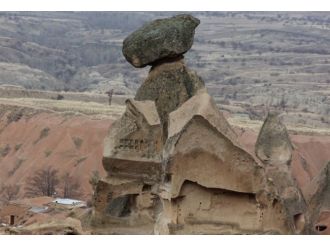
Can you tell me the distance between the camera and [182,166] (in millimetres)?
14031

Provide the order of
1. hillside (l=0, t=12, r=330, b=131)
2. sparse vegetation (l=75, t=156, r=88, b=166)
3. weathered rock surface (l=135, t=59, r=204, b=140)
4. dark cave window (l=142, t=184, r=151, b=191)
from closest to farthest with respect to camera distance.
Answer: dark cave window (l=142, t=184, r=151, b=191), weathered rock surface (l=135, t=59, r=204, b=140), sparse vegetation (l=75, t=156, r=88, b=166), hillside (l=0, t=12, r=330, b=131)

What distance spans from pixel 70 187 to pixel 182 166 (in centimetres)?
3763

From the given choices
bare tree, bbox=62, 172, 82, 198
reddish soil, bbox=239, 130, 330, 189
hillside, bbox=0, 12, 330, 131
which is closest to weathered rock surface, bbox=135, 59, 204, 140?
bare tree, bbox=62, 172, 82, 198

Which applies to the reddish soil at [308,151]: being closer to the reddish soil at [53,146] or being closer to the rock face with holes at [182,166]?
the reddish soil at [53,146]

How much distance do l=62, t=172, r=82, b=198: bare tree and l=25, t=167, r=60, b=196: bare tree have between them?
0.57 meters

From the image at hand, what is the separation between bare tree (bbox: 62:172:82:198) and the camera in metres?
→ 48.0

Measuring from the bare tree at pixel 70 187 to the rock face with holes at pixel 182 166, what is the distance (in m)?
26.6

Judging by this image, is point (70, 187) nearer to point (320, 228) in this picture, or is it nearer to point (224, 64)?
point (320, 228)

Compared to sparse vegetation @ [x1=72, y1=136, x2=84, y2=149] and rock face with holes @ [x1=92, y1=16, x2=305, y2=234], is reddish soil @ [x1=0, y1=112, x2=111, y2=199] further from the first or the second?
rock face with holes @ [x1=92, y1=16, x2=305, y2=234]

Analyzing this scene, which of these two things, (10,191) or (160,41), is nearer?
(160,41)

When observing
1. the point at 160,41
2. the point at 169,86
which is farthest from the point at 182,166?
the point at 160,41

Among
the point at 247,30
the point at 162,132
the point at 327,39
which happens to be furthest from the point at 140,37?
the point at 247,30

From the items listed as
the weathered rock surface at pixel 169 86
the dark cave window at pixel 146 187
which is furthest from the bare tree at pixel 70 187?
the dark cave window at pixel 146 187

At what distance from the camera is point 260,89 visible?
396 feet
